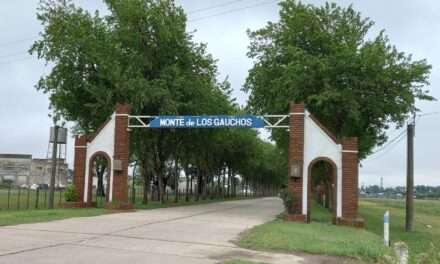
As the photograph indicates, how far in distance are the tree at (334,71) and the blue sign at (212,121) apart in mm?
3904

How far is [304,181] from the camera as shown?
947 inches

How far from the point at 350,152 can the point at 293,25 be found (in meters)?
10.2

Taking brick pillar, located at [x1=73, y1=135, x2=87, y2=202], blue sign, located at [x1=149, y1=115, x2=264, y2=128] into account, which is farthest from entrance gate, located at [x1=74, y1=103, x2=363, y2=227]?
brick pillar, located at [x1=73, y1=135, x2=87, y2=202]

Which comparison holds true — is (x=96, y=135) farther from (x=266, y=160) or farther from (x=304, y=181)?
(x=266, y=160)

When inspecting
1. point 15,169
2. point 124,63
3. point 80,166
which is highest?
point 124,63

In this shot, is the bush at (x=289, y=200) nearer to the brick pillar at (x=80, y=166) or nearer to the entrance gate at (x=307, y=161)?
the entrance gate at (x=307, y=161)

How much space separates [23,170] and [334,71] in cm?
10306

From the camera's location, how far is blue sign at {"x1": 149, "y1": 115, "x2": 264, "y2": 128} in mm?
25967

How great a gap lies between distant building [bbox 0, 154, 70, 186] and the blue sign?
87.1m

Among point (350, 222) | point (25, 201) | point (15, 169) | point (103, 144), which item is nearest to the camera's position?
point (350, 222)

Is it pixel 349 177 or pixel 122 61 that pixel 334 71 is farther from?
pixel 122 61

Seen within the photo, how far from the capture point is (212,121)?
26.3 meters

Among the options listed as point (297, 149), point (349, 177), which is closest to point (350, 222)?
point (349, 177)

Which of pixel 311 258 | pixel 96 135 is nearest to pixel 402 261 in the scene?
pixel 311 258
